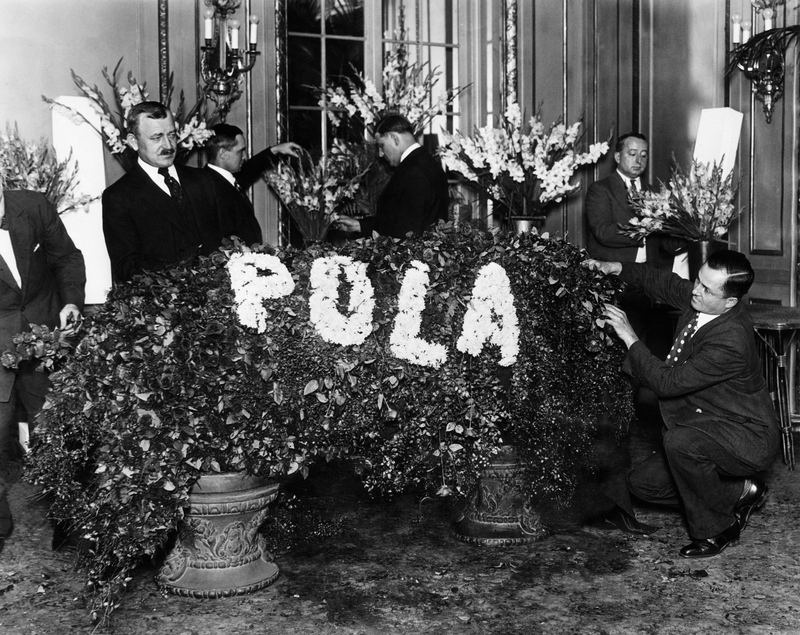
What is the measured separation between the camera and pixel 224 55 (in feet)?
20.3

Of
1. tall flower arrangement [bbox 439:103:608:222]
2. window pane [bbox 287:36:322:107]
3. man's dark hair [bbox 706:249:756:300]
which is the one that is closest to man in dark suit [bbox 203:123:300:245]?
window pane [bbox 287:36:322:107]

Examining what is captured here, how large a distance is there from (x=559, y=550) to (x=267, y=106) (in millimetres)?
3600

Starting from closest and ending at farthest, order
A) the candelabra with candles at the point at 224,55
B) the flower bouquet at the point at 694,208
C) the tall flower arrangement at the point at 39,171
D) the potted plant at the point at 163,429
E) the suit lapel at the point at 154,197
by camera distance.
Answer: the potted plant at the point at 163,429, the suit lapel at the point at 154,197, the tall flower arrangement at the point at 39,171, the flower bouquet at the point at 694,208, the candelabra with candles at the point at 224,55

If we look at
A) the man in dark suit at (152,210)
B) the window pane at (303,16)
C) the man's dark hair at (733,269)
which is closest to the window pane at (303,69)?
the window pane at (303,16)

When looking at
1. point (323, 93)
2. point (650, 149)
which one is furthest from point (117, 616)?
point (650, 149)

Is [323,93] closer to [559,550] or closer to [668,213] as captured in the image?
[668,213]

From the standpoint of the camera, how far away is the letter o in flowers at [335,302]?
3402 mm

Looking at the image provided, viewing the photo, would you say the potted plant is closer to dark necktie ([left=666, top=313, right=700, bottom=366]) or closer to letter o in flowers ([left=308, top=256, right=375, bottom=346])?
letter o in flowers ([left=308, top=256, right=375, bottom=346])

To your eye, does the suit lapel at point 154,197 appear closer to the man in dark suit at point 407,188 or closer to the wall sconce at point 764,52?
the man in dark suit at point 407,188

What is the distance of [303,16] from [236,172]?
4.50 ft

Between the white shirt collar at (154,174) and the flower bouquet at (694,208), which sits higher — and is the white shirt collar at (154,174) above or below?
above

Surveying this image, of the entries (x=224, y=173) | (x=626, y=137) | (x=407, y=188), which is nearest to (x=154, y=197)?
(x=224, y=173)

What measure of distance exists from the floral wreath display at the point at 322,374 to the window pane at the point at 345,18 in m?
3.46

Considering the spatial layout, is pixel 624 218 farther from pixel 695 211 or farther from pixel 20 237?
pixel 20 237
